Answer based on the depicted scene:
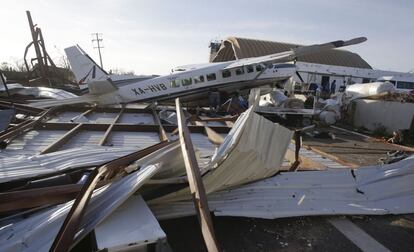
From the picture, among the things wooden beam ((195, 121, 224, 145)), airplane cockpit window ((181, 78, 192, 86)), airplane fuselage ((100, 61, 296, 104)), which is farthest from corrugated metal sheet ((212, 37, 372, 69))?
wooden beam ((195, 121, 224, 145))

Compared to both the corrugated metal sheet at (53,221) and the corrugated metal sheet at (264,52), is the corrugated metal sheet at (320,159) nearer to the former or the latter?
the corrugated metal sheet at (53,221)

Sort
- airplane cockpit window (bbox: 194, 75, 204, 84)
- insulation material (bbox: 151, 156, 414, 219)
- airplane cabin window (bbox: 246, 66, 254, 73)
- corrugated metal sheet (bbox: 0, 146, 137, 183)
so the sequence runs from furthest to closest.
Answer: airplane cabin window (bbox: 246, 66, 254, 73)
airplane cockpit window (bbox: 194, 75, 204, 84)
insulation material (bbox: 151, 156, 414, 219)
corrugated metal sheet (bbox: 0, 146, 137, 183)

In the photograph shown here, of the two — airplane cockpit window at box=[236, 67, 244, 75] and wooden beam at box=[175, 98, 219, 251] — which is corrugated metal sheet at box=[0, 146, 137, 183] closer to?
wooden beam at box=[175, 98, 219, 251]

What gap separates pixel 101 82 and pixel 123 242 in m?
11.2

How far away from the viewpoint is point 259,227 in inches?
134

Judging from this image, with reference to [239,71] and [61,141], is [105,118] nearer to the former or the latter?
[61,141]

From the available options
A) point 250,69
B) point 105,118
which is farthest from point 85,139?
point 250,69

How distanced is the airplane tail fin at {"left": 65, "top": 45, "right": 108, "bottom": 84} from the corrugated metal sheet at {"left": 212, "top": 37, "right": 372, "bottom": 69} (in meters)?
20.2

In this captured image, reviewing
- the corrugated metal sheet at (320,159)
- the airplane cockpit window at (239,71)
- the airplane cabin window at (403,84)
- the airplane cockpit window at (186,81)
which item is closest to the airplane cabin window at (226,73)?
the airplane cockpit window at (239,71)

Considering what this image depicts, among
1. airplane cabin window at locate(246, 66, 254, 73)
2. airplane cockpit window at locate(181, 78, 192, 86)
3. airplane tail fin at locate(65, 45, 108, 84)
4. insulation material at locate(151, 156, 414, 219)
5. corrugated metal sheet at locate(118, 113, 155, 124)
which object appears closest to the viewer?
insulation material at locate(151, 156, 414, 219)

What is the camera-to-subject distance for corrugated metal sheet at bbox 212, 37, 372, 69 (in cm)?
3312

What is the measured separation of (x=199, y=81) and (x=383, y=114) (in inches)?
305

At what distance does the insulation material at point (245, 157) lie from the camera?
11.2 ft

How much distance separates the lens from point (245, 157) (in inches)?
142
